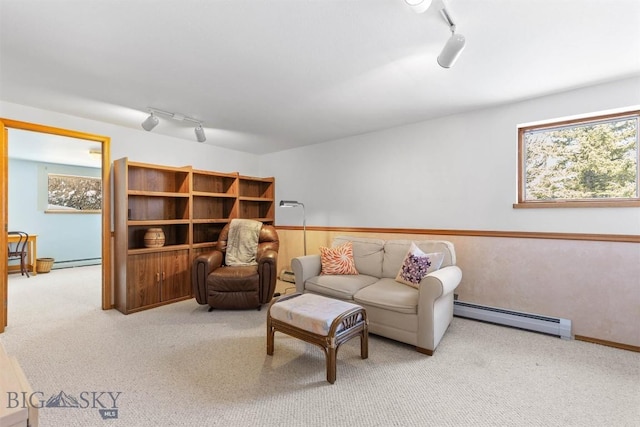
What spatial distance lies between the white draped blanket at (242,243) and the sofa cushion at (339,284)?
1.08 meters

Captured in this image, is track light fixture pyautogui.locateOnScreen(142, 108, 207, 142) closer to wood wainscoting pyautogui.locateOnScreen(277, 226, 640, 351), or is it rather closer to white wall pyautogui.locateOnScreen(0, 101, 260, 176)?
white wall pyautogui.locateOnScreen(0, 101, 260, 176)

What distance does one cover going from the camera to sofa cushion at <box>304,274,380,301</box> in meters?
2.84

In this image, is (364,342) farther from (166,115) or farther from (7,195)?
(7,195)

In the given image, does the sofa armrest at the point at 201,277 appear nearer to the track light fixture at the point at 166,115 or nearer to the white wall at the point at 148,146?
the track light fixture at the point at 166,115

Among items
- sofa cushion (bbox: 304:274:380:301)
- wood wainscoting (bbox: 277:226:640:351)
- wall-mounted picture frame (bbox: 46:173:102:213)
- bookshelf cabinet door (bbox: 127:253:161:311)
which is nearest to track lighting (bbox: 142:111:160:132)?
bookshelf cabinet door (bbox: 127:253:161:311)

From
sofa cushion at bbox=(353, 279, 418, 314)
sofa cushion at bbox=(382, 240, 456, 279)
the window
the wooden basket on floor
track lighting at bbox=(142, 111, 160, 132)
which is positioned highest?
track lighting at bbox=(142, 111, 160, 132)

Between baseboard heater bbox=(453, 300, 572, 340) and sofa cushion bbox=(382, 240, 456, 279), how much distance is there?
60cm

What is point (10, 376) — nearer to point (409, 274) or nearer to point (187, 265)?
point (409, 274)

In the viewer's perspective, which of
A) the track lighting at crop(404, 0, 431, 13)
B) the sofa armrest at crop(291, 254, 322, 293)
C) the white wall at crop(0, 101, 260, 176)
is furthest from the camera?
the sofa armrest at crop(291, 254, 322, 293)

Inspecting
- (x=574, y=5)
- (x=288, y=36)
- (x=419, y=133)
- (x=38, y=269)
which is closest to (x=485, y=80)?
(x=574, y=5)

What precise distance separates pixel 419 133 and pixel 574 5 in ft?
6.41

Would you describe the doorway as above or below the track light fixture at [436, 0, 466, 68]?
below

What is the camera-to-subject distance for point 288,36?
6.10ft

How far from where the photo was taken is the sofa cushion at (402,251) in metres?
2.96
